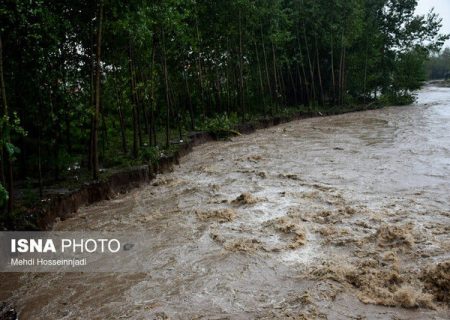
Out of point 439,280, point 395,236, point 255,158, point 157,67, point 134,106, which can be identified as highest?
point 157,67

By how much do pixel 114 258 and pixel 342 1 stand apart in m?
25.8

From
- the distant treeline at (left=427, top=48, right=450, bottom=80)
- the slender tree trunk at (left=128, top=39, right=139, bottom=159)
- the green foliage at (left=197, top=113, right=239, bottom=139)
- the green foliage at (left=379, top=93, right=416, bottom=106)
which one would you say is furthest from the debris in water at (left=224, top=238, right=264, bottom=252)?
the distant treeline at (left=427, top=48, right=450, bottom=80)

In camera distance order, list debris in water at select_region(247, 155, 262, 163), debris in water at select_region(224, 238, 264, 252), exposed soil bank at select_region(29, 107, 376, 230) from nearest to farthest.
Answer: debris in water at select_region(224, 238, 264, 252), exposed soil bank at select_region(29, 107, 376, 230), debris in water at select_region(247, 155, 262, 163)

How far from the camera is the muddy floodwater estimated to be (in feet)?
18.0

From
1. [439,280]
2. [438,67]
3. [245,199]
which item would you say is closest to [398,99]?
[245,199]

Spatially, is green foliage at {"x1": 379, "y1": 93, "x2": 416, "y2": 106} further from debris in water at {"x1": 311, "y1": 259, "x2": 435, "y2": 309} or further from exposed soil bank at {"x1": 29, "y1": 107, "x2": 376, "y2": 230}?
debris in water at {"x1": 311, "y1": 259, "x2": 435, "y2": 309}

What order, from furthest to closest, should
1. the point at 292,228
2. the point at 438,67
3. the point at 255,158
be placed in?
the point at 438,67 < the point at 255,158 < the point at 292,228

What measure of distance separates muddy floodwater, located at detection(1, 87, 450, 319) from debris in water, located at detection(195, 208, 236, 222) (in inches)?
0.9

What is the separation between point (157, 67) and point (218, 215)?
10.4m

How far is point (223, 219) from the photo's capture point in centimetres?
875

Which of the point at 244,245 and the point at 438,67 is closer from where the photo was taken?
the point at 244,245

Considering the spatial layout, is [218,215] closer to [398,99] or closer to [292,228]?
[292,228]

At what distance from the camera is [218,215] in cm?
898

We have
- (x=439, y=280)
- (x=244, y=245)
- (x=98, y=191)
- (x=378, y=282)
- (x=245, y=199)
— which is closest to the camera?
(x=439, y=280)
